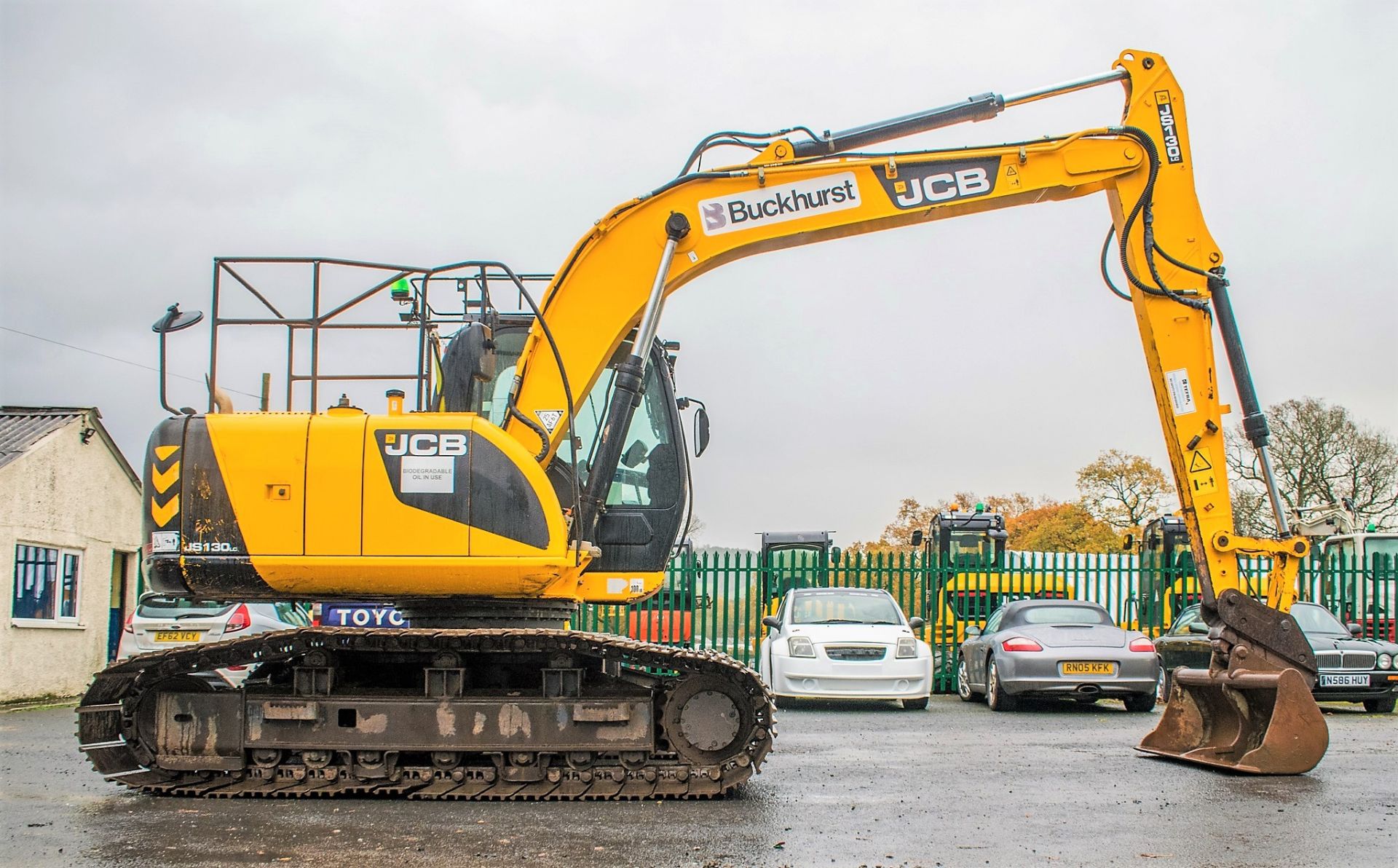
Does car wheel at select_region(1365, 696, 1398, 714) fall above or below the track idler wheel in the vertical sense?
below

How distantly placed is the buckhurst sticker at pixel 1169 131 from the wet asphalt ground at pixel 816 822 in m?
4.25

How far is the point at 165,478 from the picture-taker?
25.7 ft

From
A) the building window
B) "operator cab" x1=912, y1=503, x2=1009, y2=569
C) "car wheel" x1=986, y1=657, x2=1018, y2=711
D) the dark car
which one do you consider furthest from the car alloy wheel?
the building window

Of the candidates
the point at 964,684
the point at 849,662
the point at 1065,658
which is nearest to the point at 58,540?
the point at 849,662

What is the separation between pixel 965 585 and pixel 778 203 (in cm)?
1284

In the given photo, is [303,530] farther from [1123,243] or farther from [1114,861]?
[1123,243]

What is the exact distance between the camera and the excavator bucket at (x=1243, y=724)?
28.2ft

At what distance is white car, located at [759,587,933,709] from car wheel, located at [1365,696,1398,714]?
5369 mm

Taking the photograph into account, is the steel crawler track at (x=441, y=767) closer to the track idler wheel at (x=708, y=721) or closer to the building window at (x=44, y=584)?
the track idler wheel at (x=708, y=721)

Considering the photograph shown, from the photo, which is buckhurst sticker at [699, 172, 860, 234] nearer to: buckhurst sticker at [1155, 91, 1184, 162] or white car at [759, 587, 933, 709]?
buckhurst sticker at [1155, 91, 1184, 162]

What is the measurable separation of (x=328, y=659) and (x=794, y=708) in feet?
29.8

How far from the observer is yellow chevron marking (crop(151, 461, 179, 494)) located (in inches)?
308

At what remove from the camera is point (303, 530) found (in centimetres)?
773

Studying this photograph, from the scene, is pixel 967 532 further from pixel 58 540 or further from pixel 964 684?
pixel 58 540
